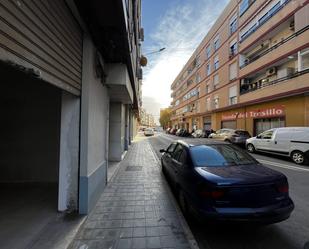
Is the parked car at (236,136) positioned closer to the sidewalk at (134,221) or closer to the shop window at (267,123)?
the shop window at (267,123)

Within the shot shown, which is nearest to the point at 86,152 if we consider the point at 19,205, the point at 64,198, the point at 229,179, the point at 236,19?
the point at 64,198

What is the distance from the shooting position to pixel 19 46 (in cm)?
195

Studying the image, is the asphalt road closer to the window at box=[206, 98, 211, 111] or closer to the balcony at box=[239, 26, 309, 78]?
the balcony at box=[239, 26, 309, 78]

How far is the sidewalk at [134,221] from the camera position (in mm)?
2973

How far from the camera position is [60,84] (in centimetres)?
299

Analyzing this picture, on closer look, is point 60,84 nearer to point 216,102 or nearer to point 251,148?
point 251,148

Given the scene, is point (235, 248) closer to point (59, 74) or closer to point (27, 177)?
point (59, 74)

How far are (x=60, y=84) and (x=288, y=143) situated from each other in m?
11.6

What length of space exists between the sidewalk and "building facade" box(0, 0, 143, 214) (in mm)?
450

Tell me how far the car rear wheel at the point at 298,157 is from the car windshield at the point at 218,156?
757 centimetres

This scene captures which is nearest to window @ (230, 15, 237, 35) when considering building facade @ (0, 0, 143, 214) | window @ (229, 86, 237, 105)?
window @ (229, 86, 237, 105)

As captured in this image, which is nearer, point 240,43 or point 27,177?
point 27,177

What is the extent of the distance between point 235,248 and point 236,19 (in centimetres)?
2408

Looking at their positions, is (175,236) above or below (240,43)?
below
